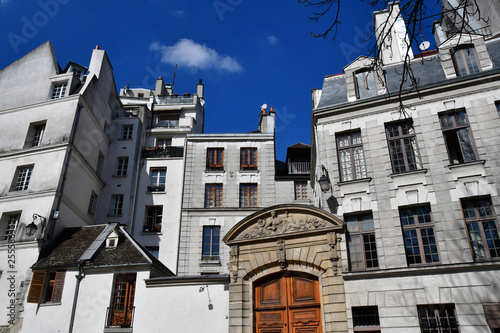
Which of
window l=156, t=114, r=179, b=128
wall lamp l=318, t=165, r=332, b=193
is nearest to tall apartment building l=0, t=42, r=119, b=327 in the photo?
window l=156, t=114, r=179, b=128

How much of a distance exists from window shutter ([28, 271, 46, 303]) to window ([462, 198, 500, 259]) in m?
16.6

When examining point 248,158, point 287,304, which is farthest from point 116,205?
point 287,304

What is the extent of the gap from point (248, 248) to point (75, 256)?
835cm

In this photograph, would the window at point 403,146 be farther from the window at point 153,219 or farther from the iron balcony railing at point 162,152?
the iron balcony railing at point 162,152

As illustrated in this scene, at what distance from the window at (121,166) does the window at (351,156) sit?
18492mm

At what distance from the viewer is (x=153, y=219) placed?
26516mm

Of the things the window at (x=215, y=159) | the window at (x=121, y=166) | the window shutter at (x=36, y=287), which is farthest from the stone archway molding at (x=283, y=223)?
the window at (x=121, y=166)

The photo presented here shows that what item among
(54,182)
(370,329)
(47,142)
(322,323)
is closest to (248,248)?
(322,323)

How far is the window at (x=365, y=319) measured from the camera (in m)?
11.5

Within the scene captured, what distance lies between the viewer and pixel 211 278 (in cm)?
1342

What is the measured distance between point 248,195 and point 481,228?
15623mm

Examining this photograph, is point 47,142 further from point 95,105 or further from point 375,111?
point 375,111

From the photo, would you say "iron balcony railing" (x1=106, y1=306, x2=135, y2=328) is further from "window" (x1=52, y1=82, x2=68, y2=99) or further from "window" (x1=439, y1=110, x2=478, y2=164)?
"window" (x1=52, y1=82, x2=68, y2=99)

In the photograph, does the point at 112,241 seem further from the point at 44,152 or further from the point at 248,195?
the point at 248,195
